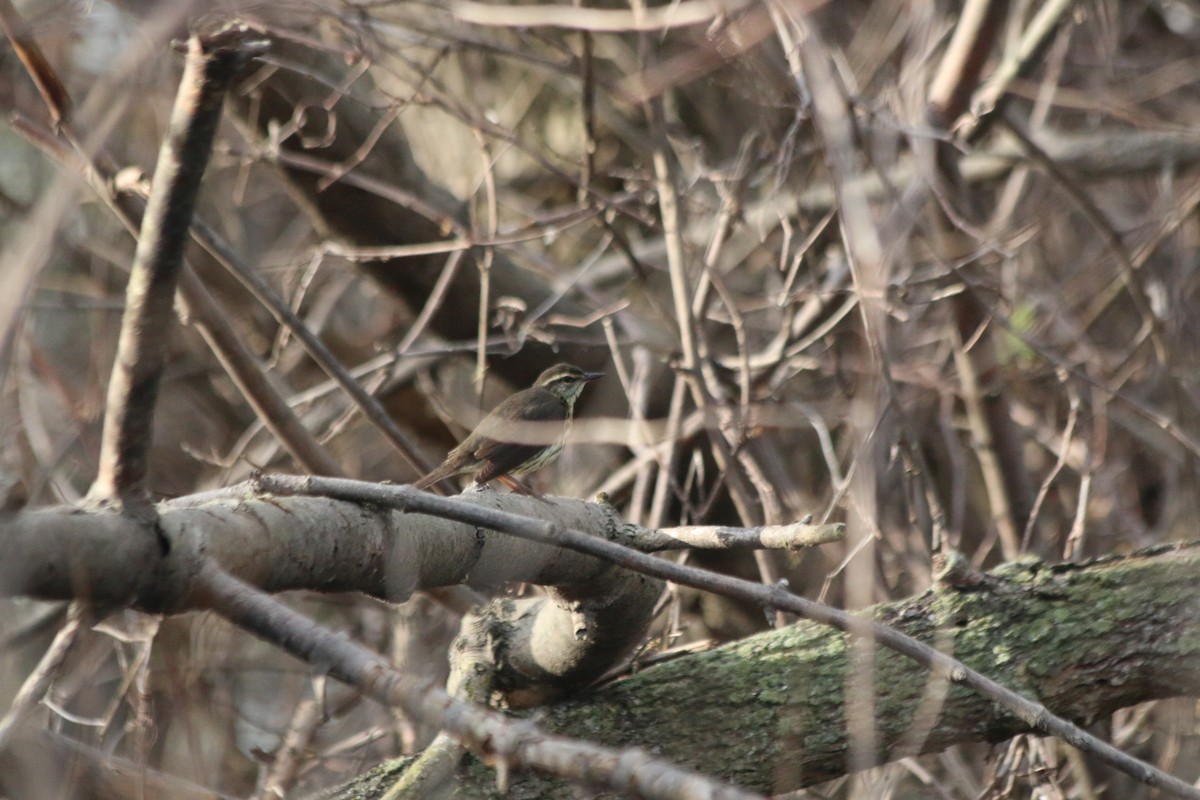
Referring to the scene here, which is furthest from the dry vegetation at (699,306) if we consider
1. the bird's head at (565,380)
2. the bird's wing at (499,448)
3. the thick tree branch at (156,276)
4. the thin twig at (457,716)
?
the thin twig at (457,716)

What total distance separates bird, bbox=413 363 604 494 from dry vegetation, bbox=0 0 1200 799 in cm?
32

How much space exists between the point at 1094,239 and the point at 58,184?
8197mm

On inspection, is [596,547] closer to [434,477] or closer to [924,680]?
[924,680]

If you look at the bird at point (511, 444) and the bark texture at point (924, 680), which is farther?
the bird at point (511, 444)

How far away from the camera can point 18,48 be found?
2.89 m

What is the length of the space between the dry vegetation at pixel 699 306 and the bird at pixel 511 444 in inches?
12.8

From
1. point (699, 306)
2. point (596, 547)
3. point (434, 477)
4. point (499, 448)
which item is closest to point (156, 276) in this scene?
point (596, 547)

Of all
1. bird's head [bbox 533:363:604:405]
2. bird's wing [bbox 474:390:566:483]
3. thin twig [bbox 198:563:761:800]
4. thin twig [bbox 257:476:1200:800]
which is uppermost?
bird's head [bbox 533:363:604:405]

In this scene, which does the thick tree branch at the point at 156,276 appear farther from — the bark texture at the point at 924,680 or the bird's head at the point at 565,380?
the bird's head at the point at 565,380

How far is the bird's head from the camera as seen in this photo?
6230mm

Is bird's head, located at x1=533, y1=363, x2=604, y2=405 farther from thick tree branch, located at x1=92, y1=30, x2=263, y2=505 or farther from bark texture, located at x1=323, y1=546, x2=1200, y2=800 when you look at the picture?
thick tree branch, located at x1=92, y1=30, x2=263, y2=505

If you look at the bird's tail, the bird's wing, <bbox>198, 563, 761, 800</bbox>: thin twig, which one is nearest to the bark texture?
<bbox>198, 563, 761, 800</bbox>: thin twig

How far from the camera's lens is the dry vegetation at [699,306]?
17.9 ft

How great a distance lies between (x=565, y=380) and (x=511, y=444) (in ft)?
3.45
